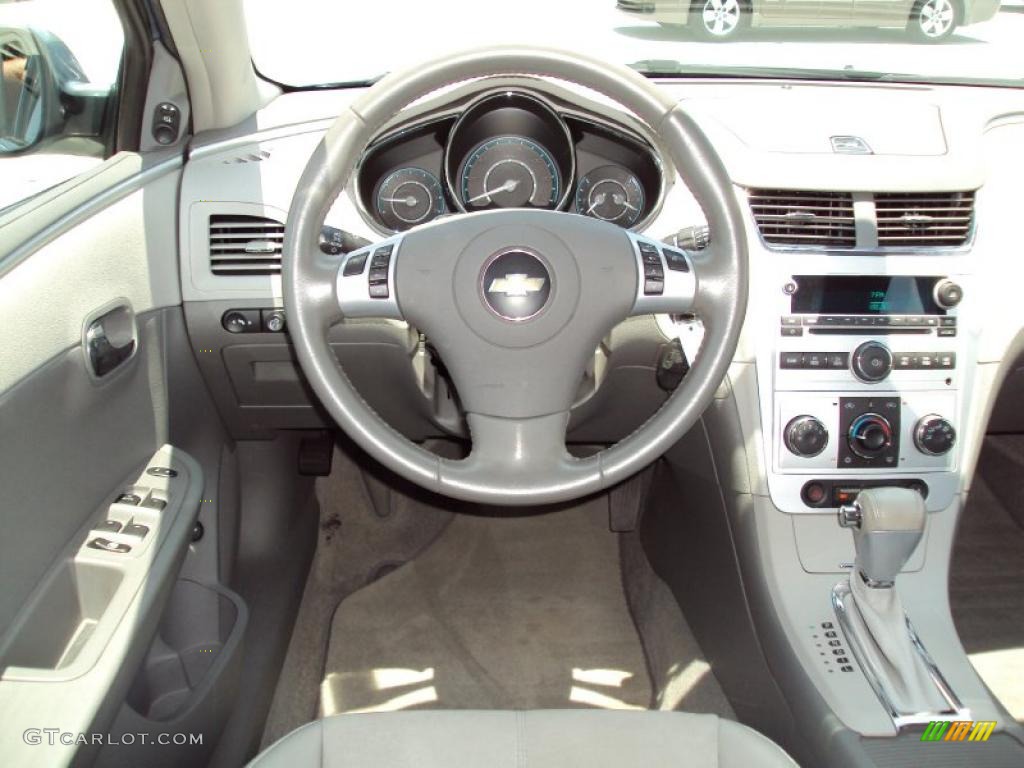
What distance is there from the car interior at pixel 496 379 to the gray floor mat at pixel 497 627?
0.01m

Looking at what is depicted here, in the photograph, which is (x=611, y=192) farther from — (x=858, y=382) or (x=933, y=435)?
(x=933, y=435)

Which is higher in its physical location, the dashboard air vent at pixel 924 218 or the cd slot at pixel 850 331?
the dashboard air vent at pixel 924 218

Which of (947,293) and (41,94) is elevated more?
(41,94)

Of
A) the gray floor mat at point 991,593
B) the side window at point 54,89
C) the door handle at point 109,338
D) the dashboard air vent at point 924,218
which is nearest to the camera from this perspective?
the door handle at point 109,338

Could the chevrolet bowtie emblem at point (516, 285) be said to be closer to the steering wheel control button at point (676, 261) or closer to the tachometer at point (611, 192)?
the steering wheel control button at point (676, 261)

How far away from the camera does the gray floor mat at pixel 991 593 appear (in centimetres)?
229

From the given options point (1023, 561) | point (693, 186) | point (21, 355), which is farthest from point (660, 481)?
point (21, 355)

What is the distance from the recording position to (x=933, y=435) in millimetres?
1953

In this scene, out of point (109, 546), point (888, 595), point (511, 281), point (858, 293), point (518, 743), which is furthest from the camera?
point (858, 293)

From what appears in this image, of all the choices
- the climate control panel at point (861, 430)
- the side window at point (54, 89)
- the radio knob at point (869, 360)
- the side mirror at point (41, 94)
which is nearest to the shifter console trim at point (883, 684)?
the climate control panel at point (861, 430)

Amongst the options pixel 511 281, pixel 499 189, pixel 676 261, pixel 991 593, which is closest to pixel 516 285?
pixel 511 281

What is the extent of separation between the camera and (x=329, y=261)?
148 cm

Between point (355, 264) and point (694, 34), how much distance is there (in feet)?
3.53

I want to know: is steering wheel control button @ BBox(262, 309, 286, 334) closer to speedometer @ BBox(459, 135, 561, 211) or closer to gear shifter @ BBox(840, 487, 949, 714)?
speedometer @ BBox(459, 135, 561, 211)
